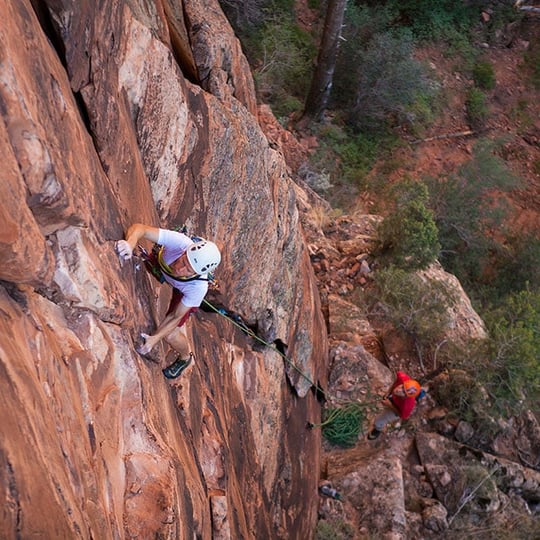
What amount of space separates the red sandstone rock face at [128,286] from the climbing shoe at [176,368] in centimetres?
10

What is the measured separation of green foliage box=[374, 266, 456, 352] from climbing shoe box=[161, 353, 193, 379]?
17.3 ft

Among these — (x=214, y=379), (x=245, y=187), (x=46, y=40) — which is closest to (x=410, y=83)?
(x=245, y=187)

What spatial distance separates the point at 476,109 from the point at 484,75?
4.46 feet

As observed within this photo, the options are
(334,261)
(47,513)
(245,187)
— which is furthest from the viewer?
(334,261)

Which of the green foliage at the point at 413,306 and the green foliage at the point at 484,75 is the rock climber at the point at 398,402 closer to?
the green foliage at the point at 413,306

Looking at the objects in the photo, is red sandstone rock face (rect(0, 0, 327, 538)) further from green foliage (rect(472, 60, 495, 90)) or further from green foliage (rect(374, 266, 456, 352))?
green foliage (rect(472, 60, 495, 90))

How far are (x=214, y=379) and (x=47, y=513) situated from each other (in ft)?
8.82

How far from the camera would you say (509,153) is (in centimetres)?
1773

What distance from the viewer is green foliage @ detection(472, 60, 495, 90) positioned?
17.8 metres

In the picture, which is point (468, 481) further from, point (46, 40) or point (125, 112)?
point (46, 40)

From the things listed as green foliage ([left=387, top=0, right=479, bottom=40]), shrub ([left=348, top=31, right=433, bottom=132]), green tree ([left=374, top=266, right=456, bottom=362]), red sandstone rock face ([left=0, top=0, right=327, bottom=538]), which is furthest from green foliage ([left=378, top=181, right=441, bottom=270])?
green foliage ([left=387, top=0, right=479, bottom=40])

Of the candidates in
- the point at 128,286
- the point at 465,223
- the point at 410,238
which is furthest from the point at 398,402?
the point at 465,223

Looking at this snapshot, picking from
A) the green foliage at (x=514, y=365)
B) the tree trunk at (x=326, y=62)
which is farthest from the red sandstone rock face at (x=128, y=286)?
the tree trunk at (x=326, y=62)

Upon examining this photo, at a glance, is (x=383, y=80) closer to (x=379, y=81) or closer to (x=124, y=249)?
(x=379, y=81)
